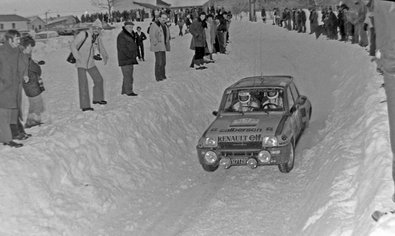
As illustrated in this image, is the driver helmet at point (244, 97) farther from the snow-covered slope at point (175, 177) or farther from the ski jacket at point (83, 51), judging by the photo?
the ski jacket at point (83, 51)

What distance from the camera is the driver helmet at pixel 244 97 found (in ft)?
31.8

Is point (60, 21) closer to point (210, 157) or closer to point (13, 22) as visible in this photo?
point (13, 22)

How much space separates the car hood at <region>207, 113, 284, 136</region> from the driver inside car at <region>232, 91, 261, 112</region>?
28cm

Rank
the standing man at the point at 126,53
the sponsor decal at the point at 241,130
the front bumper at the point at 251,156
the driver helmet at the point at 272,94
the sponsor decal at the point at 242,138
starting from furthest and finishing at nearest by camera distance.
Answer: the standing man at the point at 126,53 → the driver helmet at the point at 272,94 → the sponsor decal at the point at 241,130 → the sponsor decal at the point at 242,138 → the front bumper at the point at 251,156

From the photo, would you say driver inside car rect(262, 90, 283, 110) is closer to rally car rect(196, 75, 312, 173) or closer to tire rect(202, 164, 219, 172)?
rally car rect(196, 75, 312, 173)

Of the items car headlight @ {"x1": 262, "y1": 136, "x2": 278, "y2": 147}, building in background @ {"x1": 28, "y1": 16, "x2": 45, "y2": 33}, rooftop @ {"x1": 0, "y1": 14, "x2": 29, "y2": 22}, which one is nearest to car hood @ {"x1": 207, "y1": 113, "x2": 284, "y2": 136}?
car headlight @ {"x1": 262, "y1": 136, "x2": 278, "y2": 147}

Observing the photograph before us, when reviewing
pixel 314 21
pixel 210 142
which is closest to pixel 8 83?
pixel 210 142

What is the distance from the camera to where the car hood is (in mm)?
8539

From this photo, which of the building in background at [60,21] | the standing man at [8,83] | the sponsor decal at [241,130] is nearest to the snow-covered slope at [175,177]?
the standing man at [8,83]

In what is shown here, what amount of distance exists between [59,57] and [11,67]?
1771 cm

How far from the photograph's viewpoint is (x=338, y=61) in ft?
61.2

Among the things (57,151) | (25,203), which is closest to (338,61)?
(57,151)

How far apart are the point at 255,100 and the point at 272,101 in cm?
33

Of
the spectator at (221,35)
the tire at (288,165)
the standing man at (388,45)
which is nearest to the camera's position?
the standing man at (388,45)
